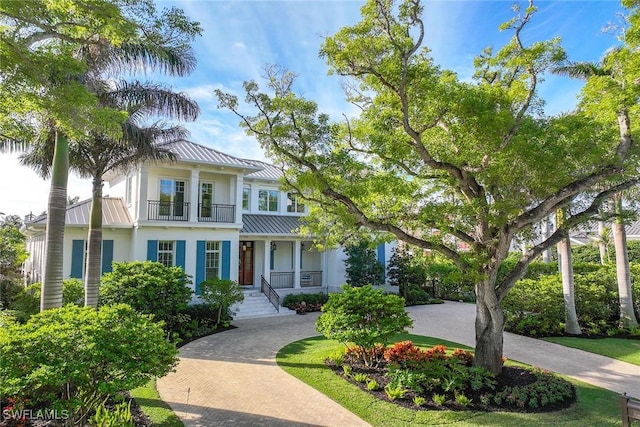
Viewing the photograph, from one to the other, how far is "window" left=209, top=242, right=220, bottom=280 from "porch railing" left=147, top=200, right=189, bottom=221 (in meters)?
1.81

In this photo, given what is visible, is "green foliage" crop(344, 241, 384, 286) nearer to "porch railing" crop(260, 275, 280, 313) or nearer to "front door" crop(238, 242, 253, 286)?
"porch railing" crop(260, 275, 280, 313)

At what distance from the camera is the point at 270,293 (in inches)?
748

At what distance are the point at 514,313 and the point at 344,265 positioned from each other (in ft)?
31.1

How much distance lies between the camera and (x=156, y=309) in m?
12.7

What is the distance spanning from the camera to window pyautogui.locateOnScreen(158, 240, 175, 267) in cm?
1656

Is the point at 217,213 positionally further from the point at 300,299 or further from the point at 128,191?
the point at 300,299

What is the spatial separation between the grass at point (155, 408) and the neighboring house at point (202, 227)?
7900 mm

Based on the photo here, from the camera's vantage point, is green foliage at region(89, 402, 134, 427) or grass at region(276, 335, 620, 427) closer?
green foliage at region(89, 402, 134, 427)

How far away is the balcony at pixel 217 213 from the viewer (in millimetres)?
17817

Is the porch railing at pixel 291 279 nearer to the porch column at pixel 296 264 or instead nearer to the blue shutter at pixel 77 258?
the porch column at pixel 296 264

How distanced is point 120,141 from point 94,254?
3719 mm

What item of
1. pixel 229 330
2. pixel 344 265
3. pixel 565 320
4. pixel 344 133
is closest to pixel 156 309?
pixel 229 330

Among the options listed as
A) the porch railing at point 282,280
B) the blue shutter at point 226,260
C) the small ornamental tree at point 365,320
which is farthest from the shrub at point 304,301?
the small ornamental tree at point 365,320

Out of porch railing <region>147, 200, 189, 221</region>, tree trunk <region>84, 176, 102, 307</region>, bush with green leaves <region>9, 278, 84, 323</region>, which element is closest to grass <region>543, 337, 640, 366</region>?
tree trunk <region>84, 176, 102, 307</region>
